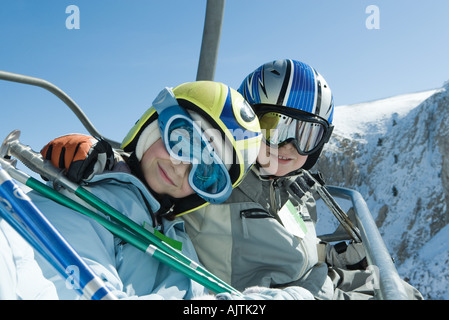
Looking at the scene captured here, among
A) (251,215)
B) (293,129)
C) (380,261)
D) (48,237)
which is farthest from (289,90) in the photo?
(48,237)

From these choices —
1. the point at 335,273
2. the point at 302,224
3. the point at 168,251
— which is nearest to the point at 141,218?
the point at 168,251

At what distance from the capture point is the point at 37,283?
0.96 meters

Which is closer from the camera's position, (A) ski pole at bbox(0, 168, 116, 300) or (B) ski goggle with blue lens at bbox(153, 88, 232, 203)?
(A) ski pole at bbox(0, 168, 116, 300)

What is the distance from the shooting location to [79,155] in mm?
1554

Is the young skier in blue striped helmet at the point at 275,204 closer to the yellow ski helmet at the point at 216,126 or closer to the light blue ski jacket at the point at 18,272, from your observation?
the yellow ski helmet at the point at 216,126

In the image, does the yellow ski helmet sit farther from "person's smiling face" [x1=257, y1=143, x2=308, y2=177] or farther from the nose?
"person's smiling face" [x1=257, y1=143, x2=308, y2=177]

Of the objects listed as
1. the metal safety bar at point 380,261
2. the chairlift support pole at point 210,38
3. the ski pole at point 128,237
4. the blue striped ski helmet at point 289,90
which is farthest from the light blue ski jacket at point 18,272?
the chairlift support pole at point 210,38

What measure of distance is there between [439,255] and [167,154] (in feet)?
47.6

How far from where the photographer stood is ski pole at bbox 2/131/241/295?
1.45 m

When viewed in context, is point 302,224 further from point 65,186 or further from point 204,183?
point 65,186

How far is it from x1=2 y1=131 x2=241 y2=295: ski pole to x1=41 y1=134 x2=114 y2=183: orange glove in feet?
0.14

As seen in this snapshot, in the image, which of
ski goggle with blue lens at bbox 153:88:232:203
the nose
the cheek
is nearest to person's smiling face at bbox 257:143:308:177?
the cheek

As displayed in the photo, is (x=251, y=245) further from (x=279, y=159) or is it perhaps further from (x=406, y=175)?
(x=406, y=175)

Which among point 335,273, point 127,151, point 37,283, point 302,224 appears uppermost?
point 127,151
